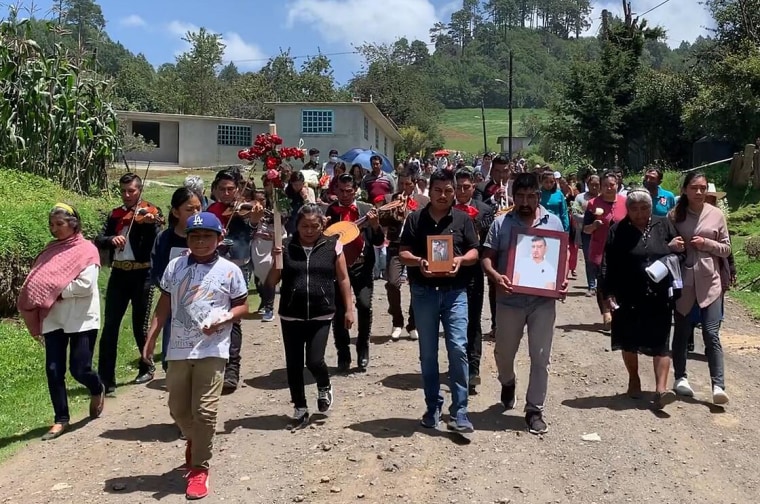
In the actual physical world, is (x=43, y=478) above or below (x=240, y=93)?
below

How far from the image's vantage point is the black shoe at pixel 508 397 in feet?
21.3

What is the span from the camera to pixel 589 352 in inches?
339

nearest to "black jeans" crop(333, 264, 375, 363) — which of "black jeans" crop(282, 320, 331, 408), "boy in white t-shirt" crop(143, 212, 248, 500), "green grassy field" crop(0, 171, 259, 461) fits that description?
"black jeans" crop(282, 320, 331, 408)

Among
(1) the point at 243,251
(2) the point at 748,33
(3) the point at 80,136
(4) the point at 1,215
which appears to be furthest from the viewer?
(2) the point at 748,33

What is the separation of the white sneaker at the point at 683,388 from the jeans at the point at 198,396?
13.8 ft

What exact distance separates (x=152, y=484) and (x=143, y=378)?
2.68m

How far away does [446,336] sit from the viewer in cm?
589

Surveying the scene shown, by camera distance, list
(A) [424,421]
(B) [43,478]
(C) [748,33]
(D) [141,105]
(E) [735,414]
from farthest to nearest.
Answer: (D) [141,105] → (C) [748,33] → (E) [735,414] → (A) [424,421] → (B) [43,478]

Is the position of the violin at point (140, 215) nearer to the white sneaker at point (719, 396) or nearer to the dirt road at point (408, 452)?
the dirt road at point (408, 452)

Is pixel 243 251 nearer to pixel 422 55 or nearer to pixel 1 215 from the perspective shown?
pixel 1 215

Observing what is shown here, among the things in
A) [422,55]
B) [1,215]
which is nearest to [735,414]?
[1,215]

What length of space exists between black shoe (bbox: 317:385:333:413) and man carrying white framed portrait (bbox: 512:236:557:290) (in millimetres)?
1780

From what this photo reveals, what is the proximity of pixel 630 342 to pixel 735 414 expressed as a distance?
1.03m

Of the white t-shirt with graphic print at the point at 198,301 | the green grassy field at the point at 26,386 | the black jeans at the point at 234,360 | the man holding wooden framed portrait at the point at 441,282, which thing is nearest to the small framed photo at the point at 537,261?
the man holding wooden framed portrait at the point at 441,282
